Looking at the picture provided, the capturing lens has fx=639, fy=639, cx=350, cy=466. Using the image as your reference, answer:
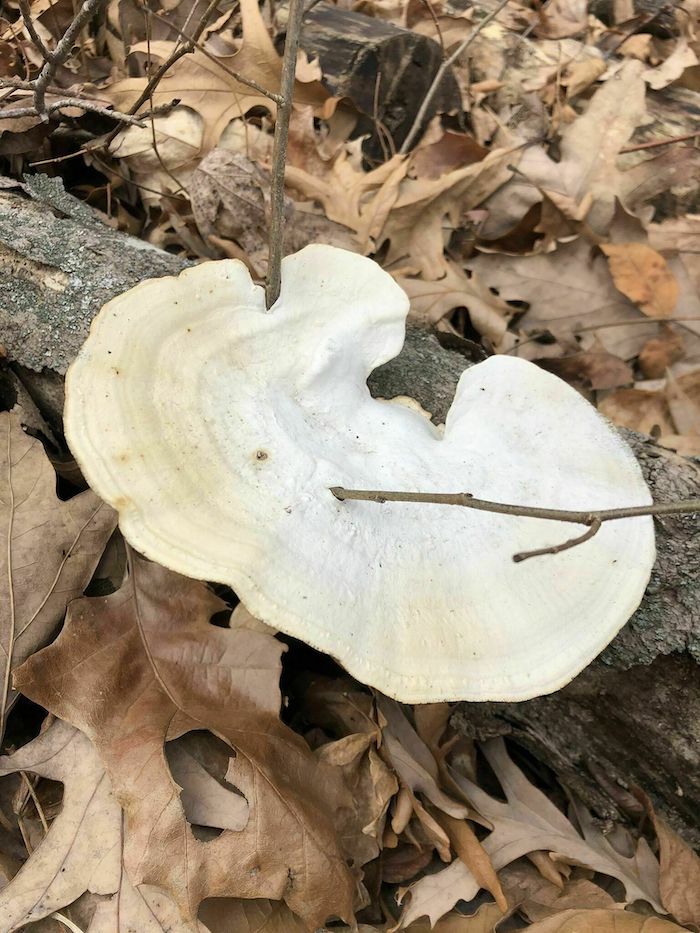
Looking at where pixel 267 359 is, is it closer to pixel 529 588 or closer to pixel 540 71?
pixel 529 588

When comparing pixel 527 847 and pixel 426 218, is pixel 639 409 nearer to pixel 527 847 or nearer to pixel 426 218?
pixel 426 218

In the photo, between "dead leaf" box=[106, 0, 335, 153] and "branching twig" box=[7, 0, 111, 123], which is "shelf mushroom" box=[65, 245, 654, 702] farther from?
"dead leaf" box=[106, 0, 335, 153]

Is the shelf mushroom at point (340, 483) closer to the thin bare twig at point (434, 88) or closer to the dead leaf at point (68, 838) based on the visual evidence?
the dead leaf at point (68, 838)

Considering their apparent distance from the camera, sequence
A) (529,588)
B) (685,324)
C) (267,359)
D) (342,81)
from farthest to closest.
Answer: (342,81), (685,324), (267,359), (529,588)

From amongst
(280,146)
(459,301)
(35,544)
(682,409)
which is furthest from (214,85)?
(682,409)

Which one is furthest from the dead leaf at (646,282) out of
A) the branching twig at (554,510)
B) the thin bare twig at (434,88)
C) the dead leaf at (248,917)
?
the dead leaf at (248,917)

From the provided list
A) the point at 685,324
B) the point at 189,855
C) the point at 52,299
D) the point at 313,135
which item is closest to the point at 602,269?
the point at 685,324

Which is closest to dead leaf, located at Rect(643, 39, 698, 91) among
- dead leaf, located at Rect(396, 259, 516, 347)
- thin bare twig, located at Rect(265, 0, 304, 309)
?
dead leaf, located at Rect(396, 259, 516, 347)
